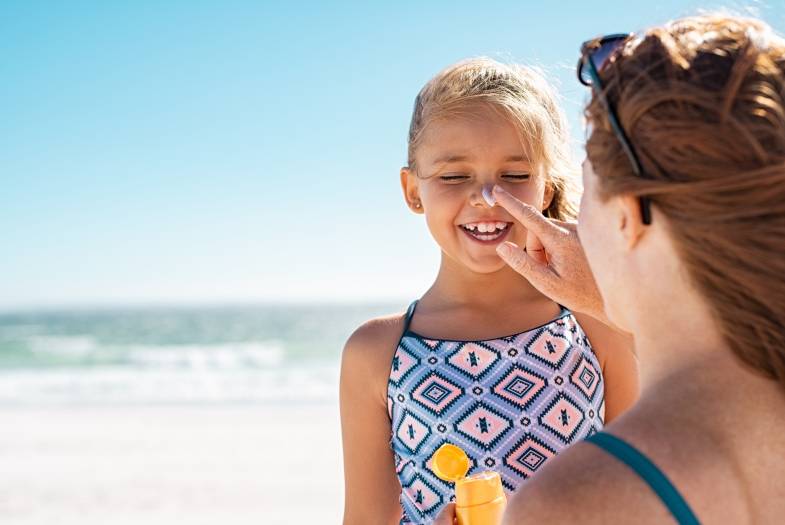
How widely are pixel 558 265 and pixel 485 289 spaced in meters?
0.56

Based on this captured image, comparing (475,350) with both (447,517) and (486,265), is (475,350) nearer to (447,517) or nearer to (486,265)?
(486,265)

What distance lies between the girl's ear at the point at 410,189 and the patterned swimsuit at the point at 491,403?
0.50 meters

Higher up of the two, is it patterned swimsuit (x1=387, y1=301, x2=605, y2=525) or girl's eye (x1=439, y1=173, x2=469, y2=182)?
girl's eye (x1=439, y1=173, x2=469, y2=182)

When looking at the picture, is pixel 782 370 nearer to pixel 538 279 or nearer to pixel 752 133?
pixel 752 133

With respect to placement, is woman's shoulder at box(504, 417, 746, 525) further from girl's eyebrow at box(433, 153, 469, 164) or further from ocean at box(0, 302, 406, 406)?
ocean at box(0, 302, 406, 406)

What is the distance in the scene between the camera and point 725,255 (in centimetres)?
110

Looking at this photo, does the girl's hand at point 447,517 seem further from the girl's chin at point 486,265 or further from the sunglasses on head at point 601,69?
the girl's chin at point 486,265

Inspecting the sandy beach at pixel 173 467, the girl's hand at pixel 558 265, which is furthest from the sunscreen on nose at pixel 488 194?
the sandy beach at pixel 173 467

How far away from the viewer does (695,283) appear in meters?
1.14

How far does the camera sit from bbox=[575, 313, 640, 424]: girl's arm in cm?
250

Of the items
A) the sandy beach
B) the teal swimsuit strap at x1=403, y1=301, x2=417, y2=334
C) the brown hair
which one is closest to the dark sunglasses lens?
the brown hair

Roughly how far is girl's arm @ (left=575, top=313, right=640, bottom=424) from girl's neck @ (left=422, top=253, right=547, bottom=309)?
A: 21cm

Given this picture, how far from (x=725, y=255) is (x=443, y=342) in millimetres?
1404

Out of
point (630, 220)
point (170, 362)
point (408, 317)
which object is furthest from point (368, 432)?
point (170, 362)
